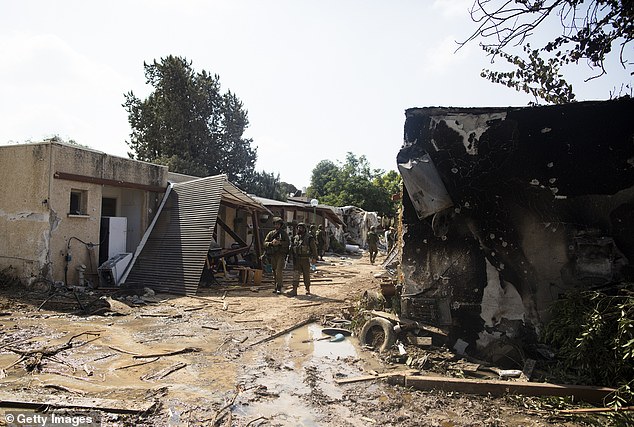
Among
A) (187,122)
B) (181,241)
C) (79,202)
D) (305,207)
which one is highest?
(187,122)

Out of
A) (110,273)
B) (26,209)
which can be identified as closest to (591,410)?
(110,273)

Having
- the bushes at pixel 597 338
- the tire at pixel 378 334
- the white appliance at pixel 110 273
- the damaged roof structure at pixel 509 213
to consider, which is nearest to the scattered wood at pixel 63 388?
the tire at pixel 378 334

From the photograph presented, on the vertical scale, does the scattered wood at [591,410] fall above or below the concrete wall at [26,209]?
below

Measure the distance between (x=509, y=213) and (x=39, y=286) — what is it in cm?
1045

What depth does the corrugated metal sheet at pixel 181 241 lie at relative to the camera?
1117cm

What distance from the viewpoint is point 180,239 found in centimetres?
1195

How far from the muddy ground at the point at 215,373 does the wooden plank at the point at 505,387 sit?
0.34 ft

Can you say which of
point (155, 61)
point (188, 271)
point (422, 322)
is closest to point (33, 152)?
point (188, 271)

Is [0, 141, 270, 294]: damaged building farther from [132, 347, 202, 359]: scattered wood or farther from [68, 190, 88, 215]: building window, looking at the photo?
[132, 347, 202, 359]: scattered wood

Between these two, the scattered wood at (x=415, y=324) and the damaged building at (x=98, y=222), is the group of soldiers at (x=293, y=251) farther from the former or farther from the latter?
the scattered wood at (x=415, y=324)

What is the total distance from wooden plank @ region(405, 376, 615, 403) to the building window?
992 cm

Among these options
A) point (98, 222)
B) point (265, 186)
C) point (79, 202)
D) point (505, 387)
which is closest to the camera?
point (505, 387)

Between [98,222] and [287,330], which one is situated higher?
[98,222]

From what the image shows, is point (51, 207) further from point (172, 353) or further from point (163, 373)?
point (163, 373)
